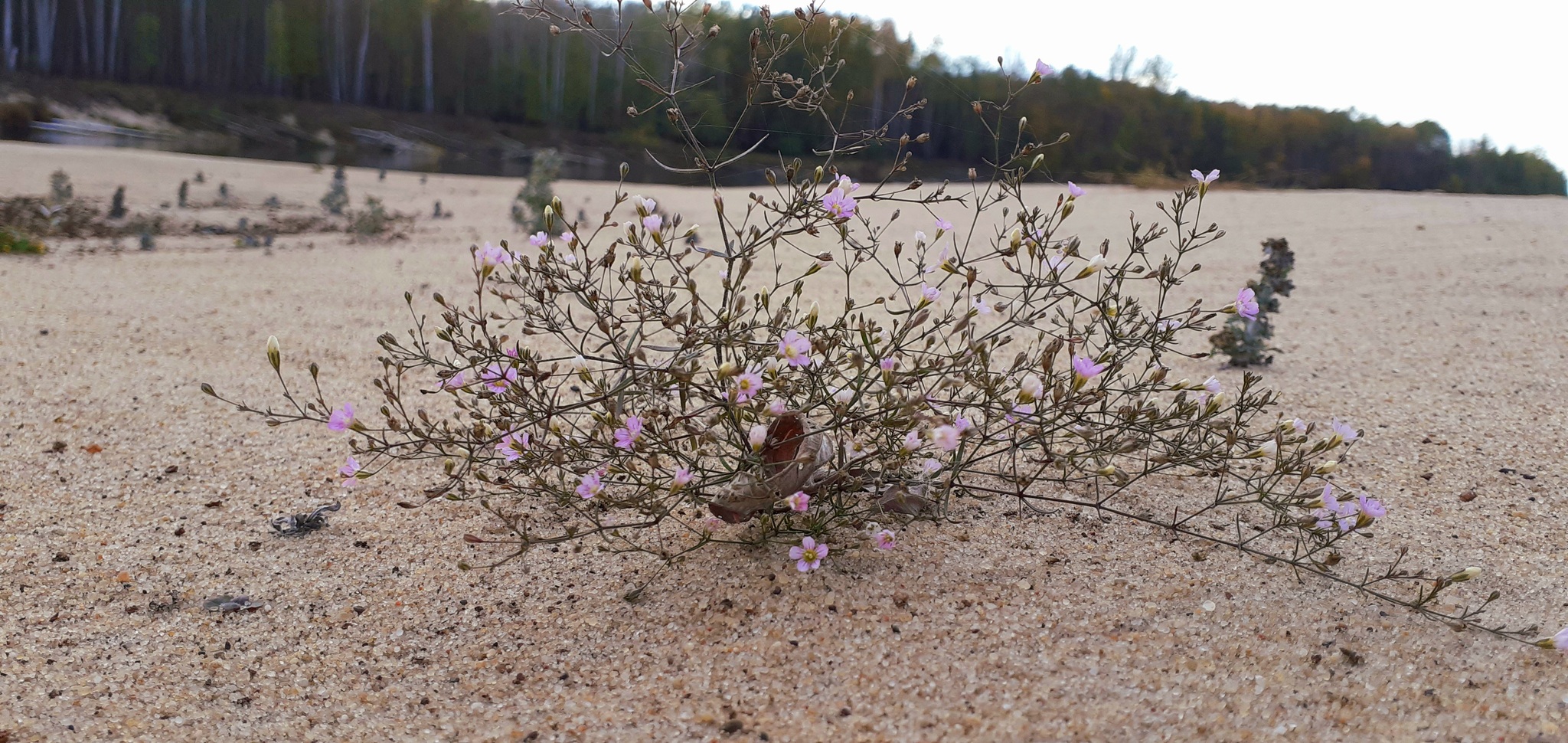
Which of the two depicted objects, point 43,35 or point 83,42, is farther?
point 83,42

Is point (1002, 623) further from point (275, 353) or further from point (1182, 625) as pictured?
point (275, 353)

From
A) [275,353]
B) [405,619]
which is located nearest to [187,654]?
[405,619]

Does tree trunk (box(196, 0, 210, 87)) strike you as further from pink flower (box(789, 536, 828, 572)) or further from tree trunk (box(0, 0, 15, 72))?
pink flower (box(789, 536, 828, 572))

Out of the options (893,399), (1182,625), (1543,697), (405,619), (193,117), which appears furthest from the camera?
(193,117)

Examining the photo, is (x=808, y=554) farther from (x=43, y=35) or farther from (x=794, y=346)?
(x=43, y=35)

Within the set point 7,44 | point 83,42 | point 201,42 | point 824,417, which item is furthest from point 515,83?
point 824,417
